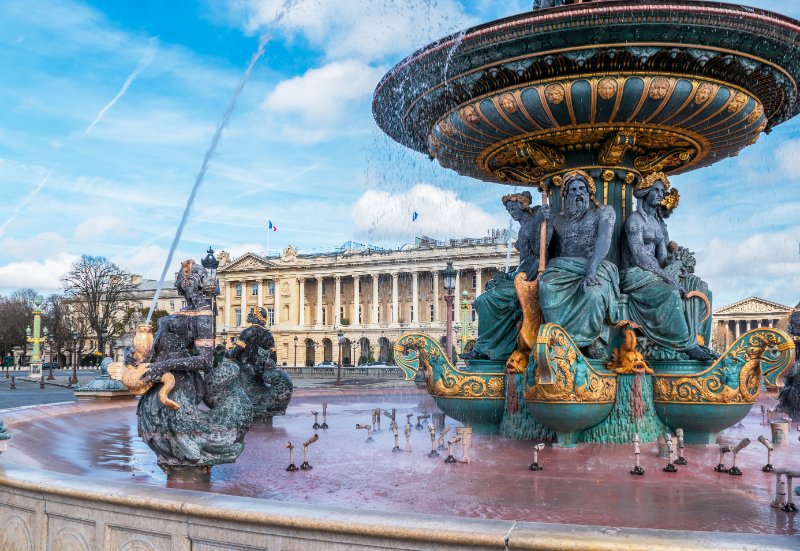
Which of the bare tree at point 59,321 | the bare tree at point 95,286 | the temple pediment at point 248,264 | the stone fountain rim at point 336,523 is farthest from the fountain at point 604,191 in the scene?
the temple pediment at point 248,264

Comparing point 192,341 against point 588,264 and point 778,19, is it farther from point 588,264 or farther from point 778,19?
point 778,19

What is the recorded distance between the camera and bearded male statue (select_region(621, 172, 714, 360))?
7.54 metres

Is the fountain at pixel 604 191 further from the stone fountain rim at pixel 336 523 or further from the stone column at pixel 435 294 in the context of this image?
the stone column at pixel 435 294

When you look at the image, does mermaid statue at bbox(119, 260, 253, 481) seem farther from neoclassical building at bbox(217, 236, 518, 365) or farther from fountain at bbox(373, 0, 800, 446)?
neoclassical building at bbox(217, 236, 518, 365)

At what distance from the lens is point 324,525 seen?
9.74 feet

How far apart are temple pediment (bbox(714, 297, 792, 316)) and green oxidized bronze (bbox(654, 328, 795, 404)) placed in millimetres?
47560

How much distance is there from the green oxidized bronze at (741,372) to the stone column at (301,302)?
96.9 m

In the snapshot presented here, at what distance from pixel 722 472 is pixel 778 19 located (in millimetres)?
4159

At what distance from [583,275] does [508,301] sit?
3.27 feet

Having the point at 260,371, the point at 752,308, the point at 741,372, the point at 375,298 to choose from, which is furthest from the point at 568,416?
the point at 375,298

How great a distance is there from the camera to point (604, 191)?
8.18 meters

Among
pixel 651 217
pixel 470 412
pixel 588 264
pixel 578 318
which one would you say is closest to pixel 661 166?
pixel 651 217

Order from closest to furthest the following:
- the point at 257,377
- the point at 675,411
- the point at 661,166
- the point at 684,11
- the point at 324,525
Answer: the point at 324,525 → the point at 684,11 → the point at 675,411 → the point at 661,166 → the point at 257,377

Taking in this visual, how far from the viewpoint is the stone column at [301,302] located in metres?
103
